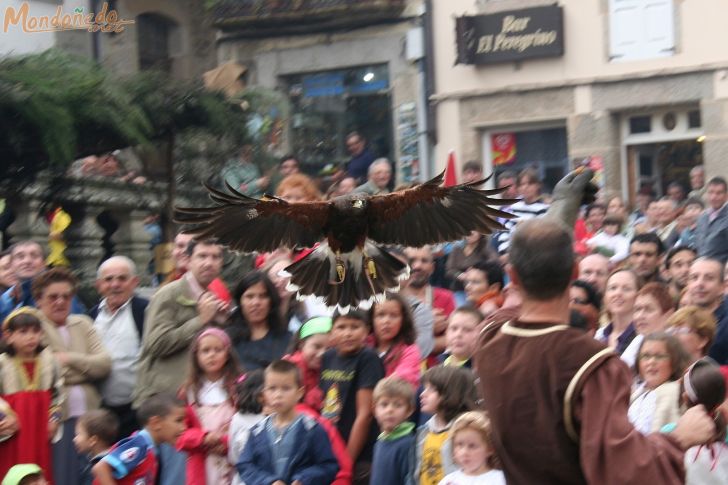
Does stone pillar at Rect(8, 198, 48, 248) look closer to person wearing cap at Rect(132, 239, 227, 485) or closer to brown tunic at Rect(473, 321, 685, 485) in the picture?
person wearing cap at Rect(132, 239, 227, 485)

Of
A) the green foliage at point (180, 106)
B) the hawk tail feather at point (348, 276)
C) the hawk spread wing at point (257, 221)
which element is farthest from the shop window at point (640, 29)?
the hawk spread wing at point (257, 221)

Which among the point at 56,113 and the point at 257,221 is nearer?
the point at 257,221

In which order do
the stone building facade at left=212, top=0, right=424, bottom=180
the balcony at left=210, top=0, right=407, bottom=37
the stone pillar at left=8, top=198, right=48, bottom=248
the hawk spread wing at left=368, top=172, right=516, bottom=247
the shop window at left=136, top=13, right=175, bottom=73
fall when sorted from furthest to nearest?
the shop window at left=136, top=13, right=175, bottom=73, the balcony at left=210, top=0, right=407, bottom=37, the stone building facade at left=212, top=0, right=424, bottom=180, the stone pillar at left=8, top=198, right=48, bottom=248, the hawk spread wing at left=368, top=172, right=516, bottom=247

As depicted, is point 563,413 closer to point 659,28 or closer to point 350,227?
point 350,227

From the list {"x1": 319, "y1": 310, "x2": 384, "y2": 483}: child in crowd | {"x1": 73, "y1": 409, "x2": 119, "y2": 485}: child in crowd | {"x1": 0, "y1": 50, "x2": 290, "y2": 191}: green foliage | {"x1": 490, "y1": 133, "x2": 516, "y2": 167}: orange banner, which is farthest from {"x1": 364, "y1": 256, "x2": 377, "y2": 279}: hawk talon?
{"x1": 490, "y1": 133, "x2": 516, "y2": 167}: orange banner

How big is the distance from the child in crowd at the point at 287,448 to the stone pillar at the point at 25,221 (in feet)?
14.6

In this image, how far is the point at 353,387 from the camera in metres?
7.04

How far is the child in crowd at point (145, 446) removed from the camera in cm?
671

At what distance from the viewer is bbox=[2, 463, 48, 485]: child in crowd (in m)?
6.62

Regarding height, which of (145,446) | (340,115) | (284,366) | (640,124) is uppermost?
(340,115)

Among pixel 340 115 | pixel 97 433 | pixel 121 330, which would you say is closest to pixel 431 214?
pixel 121 330

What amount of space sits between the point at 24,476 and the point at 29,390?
2.51 feet

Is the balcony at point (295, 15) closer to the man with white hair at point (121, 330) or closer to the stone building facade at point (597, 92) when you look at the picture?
the stone building facade at point (597, 92)

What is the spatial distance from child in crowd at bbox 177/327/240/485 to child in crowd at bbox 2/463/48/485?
29.5 inches
